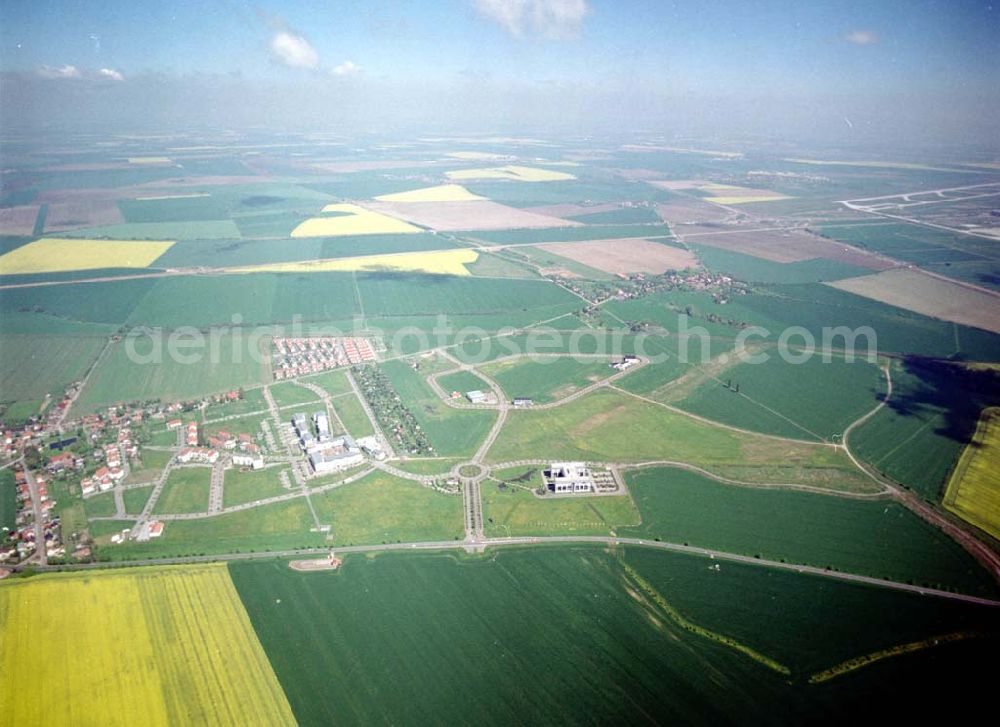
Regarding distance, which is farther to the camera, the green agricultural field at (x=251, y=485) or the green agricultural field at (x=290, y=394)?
the green agricultural field at (x=290, y=394)

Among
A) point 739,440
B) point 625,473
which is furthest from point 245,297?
point 739,440

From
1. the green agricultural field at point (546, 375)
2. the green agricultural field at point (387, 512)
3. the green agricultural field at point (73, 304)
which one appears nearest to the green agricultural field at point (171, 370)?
the green agricultural field at point (73, 304)

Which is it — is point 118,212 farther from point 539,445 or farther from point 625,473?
point 625,473

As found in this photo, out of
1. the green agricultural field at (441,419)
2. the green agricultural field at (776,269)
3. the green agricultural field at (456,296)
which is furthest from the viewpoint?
the green agricultural field at (776,269)

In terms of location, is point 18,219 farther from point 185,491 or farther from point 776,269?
point 776,269

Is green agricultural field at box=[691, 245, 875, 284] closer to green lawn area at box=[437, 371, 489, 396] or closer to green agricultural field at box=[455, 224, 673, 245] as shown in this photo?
green agricultural field at box=[455, 224, 673, 245]

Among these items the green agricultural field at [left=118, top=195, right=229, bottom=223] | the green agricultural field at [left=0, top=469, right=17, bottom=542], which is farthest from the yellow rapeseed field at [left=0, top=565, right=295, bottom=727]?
the green agricultural field at [left=118, top=195, right=229, bottom=223]

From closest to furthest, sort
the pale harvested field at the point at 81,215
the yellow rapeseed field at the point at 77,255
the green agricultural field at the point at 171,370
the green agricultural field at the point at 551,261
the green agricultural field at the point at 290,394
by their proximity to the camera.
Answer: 1. the green agricultural field at the point at 290,394
2. the green agricultural field at the point at 171,370
3. the yellow rapeseed field at the point at 77,255
4. the green agricultural field at the point at 551,261
5. the pale harvested field at the point at 81,215

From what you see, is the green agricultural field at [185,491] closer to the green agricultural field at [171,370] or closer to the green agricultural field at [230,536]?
the green agricultural field at [230,536]
